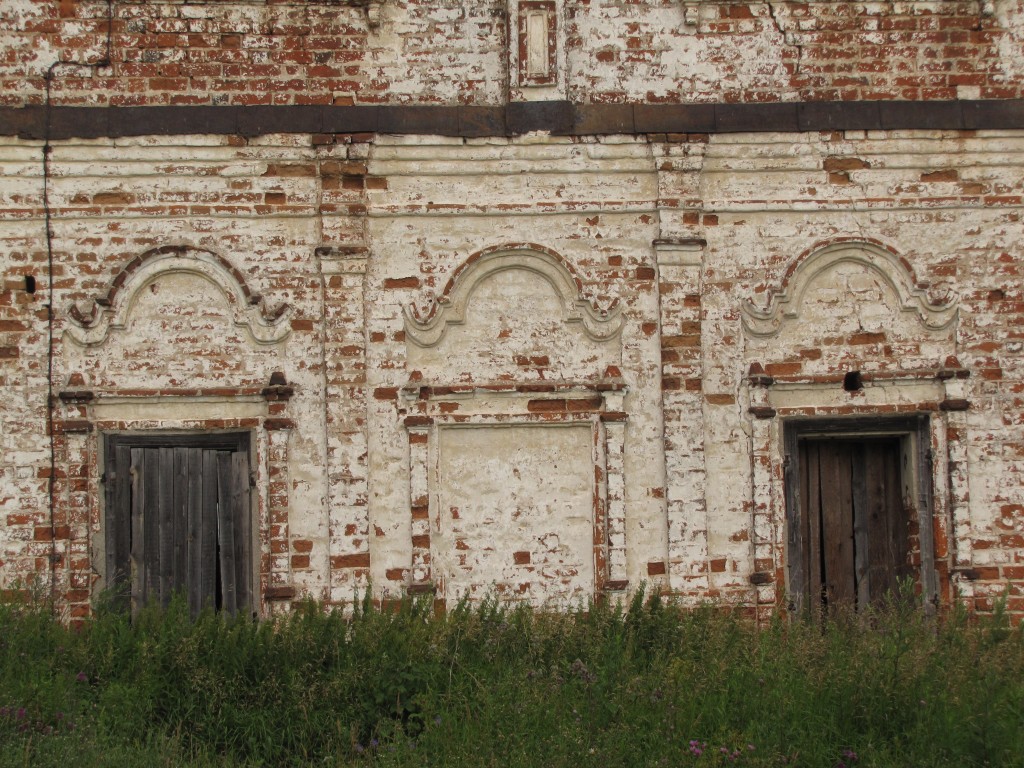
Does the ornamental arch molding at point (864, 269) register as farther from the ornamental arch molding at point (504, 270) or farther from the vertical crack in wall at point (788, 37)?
the vertical crack in wall at point (788, 37)

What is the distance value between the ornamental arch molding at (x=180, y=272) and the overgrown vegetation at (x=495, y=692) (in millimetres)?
1998

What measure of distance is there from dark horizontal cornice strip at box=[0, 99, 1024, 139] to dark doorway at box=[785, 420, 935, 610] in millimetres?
2129

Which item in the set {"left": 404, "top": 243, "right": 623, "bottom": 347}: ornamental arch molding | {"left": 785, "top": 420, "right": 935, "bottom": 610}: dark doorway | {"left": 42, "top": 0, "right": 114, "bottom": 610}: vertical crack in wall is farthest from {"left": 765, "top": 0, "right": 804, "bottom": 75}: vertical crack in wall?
{"left": 42, "top": 0, "right": 114, "bottom": 610}: vertical crack in wall

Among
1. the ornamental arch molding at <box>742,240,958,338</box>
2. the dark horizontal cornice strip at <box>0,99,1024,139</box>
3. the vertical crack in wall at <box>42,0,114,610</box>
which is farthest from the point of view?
the ornamental arch molding at <box>742,240,958,338</box>

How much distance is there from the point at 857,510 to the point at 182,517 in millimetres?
4692

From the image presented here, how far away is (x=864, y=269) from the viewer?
996 cm

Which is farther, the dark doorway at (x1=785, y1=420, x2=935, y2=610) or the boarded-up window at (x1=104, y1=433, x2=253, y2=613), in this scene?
the dark doorway at (x1=785, y1=420, x2=935, y2=610)

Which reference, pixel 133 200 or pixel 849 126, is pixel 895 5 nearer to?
pixel 849 126

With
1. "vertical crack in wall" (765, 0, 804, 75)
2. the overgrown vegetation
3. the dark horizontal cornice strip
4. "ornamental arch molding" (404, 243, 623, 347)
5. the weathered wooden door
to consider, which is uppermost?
"vertical crack in wall" (765, 0, 804, 75)

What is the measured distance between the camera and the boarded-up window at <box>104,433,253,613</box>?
31.6ft

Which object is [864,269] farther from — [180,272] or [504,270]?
[180,272]

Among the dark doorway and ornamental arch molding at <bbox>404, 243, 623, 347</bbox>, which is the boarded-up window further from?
the dark doorway

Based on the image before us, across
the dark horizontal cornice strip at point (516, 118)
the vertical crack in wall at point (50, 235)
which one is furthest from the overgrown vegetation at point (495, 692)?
the dark horizontal cornice strip at point (516, 118)

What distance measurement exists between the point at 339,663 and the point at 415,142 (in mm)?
3752
